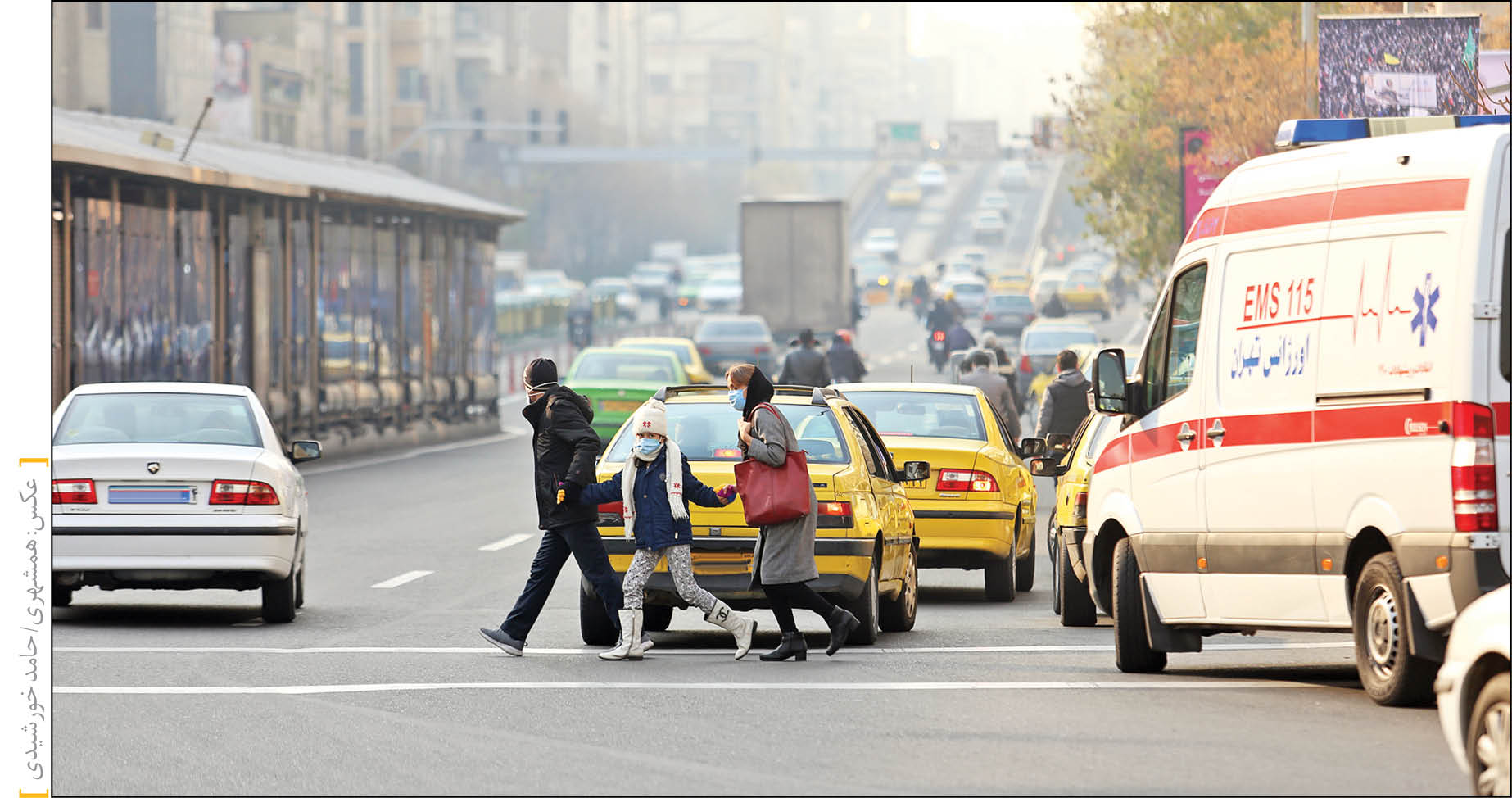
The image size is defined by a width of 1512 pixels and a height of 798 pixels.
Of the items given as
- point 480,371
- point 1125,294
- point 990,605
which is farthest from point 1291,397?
point 1125,294

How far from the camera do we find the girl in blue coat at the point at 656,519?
43.2 ft

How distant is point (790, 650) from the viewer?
514 inches

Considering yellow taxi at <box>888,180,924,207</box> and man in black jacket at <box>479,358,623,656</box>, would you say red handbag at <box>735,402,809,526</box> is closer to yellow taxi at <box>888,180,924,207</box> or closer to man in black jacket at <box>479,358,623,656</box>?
man in black jacket at <box>479,358,623,656</box>

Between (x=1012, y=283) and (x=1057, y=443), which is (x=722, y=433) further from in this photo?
(x=1012, y=283)

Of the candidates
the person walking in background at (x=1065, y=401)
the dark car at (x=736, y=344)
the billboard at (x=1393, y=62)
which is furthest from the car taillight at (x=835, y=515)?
the dark car at (x=736, y=344)

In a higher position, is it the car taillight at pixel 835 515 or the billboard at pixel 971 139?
the billboard at pixel 971 139

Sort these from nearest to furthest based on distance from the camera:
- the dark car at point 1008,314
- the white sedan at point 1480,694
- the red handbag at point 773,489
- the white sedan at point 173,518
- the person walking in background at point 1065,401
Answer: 1. the white sedan at point 1480,694
2. the red handbag at point 773,489
3. the white sedan at point 173,518
4. the person walking in background at point 1065,401
5. the dark car at point 1008,314

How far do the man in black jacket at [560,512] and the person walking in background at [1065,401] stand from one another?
793 cm

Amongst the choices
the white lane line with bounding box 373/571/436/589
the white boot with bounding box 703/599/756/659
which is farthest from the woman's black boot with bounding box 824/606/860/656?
the white lane line with bounding box 373/571/436/589

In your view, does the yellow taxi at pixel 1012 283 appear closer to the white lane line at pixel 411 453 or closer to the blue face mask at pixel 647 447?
the white lane line at pixel 411 453

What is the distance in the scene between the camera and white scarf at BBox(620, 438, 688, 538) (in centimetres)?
1317

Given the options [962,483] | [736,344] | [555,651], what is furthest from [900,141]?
[555,651]

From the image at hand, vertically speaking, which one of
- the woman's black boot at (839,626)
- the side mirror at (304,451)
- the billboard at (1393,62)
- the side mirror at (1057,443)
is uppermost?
the billboard at (1393,62)

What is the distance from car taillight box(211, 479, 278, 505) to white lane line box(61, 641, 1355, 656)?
1.46 m
